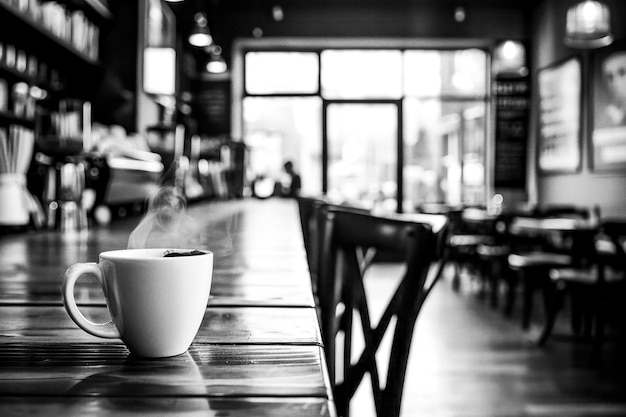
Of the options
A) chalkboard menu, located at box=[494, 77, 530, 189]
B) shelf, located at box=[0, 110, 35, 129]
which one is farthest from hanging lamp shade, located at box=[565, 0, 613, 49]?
chalkboard menu, located at box=[494, 77, 530, 189]

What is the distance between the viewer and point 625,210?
632 centimetres

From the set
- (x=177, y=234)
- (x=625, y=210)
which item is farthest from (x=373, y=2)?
(x=177, y=234)

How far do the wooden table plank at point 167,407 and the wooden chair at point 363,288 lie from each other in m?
0.53

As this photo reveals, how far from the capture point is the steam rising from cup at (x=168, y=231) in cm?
147

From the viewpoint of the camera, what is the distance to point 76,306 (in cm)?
55

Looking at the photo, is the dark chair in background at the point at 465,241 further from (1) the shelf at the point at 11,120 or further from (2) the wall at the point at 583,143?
(1) the shelf at the point at 11,120

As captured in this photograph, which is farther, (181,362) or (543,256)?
(543,256)

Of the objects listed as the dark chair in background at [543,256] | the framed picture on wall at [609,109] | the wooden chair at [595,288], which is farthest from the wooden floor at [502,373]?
the framed picture on wall at [609,109]

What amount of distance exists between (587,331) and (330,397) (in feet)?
13.4

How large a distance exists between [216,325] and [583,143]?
7.27 metres

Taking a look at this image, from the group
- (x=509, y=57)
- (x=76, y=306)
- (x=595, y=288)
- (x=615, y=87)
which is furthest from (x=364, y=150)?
(x=76, y=306)

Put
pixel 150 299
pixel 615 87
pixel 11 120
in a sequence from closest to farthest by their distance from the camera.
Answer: pixel 150 299 < pixel 11 120 < pixel 615 87

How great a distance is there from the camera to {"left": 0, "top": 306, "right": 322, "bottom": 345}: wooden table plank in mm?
606

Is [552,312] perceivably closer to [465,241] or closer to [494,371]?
[494,371]
